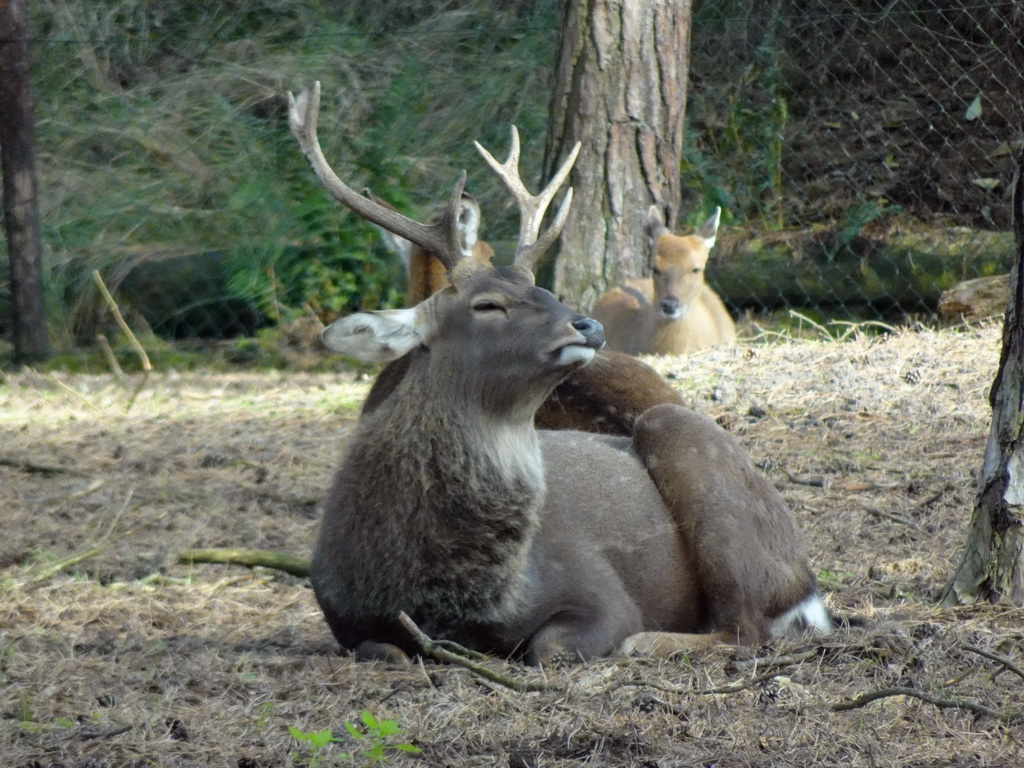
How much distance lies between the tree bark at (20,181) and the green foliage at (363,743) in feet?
24.4

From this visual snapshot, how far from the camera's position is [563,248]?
9.64 m

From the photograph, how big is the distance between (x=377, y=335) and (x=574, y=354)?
2.35ft

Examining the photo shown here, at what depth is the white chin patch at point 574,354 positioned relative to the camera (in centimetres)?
431

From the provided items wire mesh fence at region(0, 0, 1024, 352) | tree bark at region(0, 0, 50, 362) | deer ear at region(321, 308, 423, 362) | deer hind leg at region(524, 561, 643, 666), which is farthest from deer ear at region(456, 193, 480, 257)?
tree bark at region(0, 0, 50, 362)

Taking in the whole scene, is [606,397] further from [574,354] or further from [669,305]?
[669,305]

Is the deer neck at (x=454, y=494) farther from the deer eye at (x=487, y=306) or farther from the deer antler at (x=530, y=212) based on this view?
the deer antler at (x=530, y=212)

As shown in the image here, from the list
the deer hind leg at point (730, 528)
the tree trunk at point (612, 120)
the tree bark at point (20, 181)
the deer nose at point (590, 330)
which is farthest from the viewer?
the tree bark at point (20, 181)

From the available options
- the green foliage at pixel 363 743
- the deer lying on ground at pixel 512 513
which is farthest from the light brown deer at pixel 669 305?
the green foliage at pixel 363 743

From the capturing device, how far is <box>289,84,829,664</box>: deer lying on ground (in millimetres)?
4270

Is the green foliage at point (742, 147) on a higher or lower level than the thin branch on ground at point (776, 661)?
higher

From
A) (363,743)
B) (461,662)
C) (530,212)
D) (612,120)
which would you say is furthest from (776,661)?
(612,120)

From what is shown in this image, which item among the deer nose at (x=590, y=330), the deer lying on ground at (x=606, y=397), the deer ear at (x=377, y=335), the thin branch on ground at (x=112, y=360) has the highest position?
the deer nose at (x=590, y=330)

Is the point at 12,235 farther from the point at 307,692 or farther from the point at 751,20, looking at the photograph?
the point at 307,692

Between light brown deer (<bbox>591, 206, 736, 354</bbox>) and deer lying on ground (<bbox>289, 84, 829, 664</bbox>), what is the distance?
17.3ft
